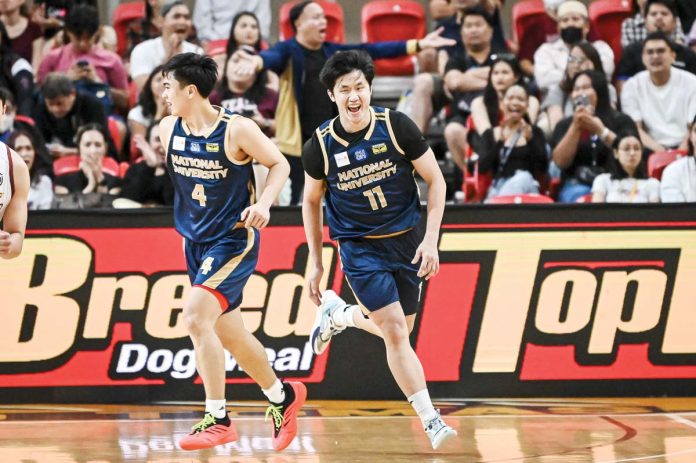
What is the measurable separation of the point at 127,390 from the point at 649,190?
444cm

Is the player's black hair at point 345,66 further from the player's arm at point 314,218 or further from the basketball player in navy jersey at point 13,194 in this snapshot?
the basketball player in navy jersey at point 13,194

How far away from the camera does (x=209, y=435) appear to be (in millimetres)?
6555

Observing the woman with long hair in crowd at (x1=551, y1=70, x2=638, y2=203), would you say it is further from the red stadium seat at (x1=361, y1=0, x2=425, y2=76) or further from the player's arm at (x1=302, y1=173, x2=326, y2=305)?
the player's arm at (x1=302, y1=173, x2=326, y2=305)

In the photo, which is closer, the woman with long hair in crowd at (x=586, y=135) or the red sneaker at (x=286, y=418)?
the red sneaker at (x=286, y=418)

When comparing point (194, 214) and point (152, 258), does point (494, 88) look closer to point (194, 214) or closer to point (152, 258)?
point (152, 258)

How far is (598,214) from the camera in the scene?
8758 millimetres

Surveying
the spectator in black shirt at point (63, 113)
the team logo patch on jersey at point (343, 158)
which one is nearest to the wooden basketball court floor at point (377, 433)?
the team logo patch on jersey at point (343, 158)

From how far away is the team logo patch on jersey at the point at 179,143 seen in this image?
668cm

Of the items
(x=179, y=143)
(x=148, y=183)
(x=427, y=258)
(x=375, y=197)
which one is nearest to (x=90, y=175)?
(x=148, y=183)

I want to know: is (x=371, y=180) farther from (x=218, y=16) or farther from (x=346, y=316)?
(x=218, y=16)

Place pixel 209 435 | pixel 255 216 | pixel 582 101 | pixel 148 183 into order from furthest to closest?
1. pixel 582 101
2. pixel 148 183
3. pixel 209 435
4. pixel 255 216

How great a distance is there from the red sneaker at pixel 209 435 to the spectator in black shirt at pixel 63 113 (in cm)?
471

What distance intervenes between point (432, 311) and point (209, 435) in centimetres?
263

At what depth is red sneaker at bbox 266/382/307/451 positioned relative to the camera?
6785 millimetres
